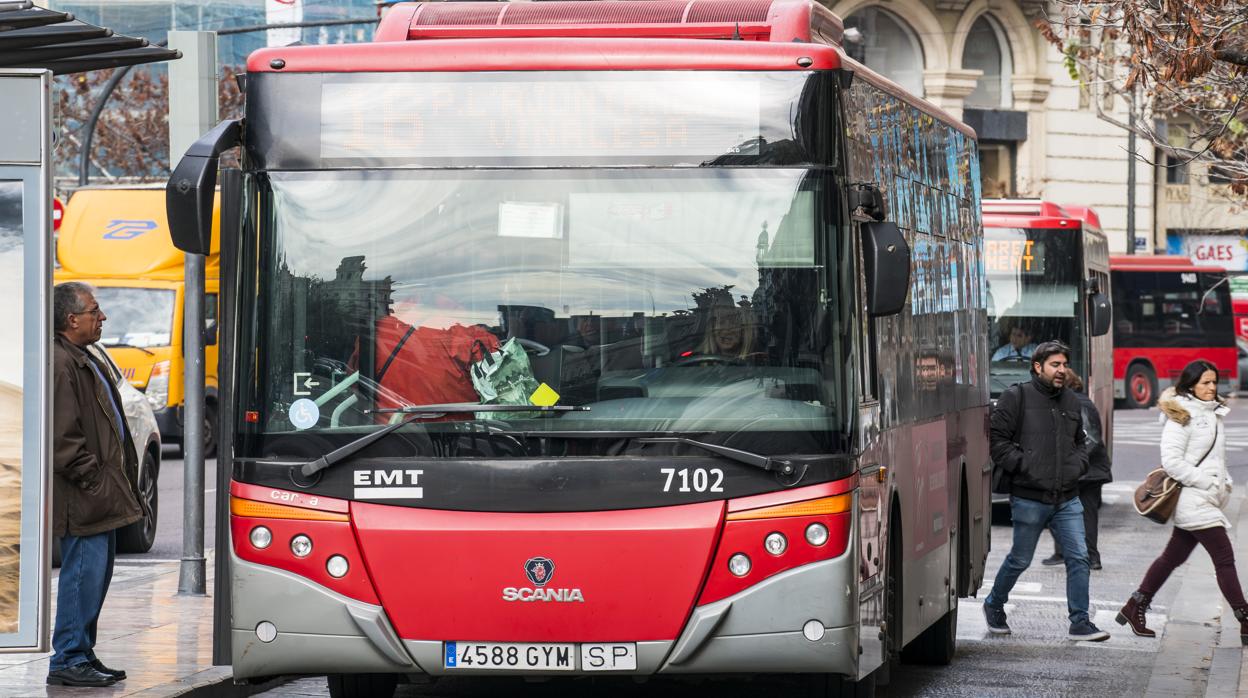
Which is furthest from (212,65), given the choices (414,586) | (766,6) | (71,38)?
(414,586)

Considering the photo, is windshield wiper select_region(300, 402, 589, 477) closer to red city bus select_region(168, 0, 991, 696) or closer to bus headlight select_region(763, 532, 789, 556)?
red city bus select_region(168, 0, 991, 696)

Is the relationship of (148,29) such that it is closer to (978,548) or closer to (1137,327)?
(1137,327)

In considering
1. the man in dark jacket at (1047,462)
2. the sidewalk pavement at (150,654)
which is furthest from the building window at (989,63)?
the sidewalk pavement at (150,654)

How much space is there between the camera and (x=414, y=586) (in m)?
7.34

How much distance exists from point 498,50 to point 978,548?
5.44 m

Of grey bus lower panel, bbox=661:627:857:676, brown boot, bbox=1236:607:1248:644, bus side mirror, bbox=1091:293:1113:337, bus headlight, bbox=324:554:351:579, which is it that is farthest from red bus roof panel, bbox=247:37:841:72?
bus side mirror, bbox=1091:293:1113:337

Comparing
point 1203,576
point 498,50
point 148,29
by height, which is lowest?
point 1203,576

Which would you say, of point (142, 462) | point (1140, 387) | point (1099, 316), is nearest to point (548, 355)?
point (142, 462)

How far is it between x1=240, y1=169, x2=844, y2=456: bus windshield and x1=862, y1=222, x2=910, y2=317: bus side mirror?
16 cm

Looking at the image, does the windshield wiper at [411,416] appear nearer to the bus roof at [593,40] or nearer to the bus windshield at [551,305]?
the bus windshield at [551,305]

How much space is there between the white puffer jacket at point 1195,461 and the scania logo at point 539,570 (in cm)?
528

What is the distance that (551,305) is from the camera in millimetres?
7359

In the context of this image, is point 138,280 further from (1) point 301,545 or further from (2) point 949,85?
(2) point 949,85

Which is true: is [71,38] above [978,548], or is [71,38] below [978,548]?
above
